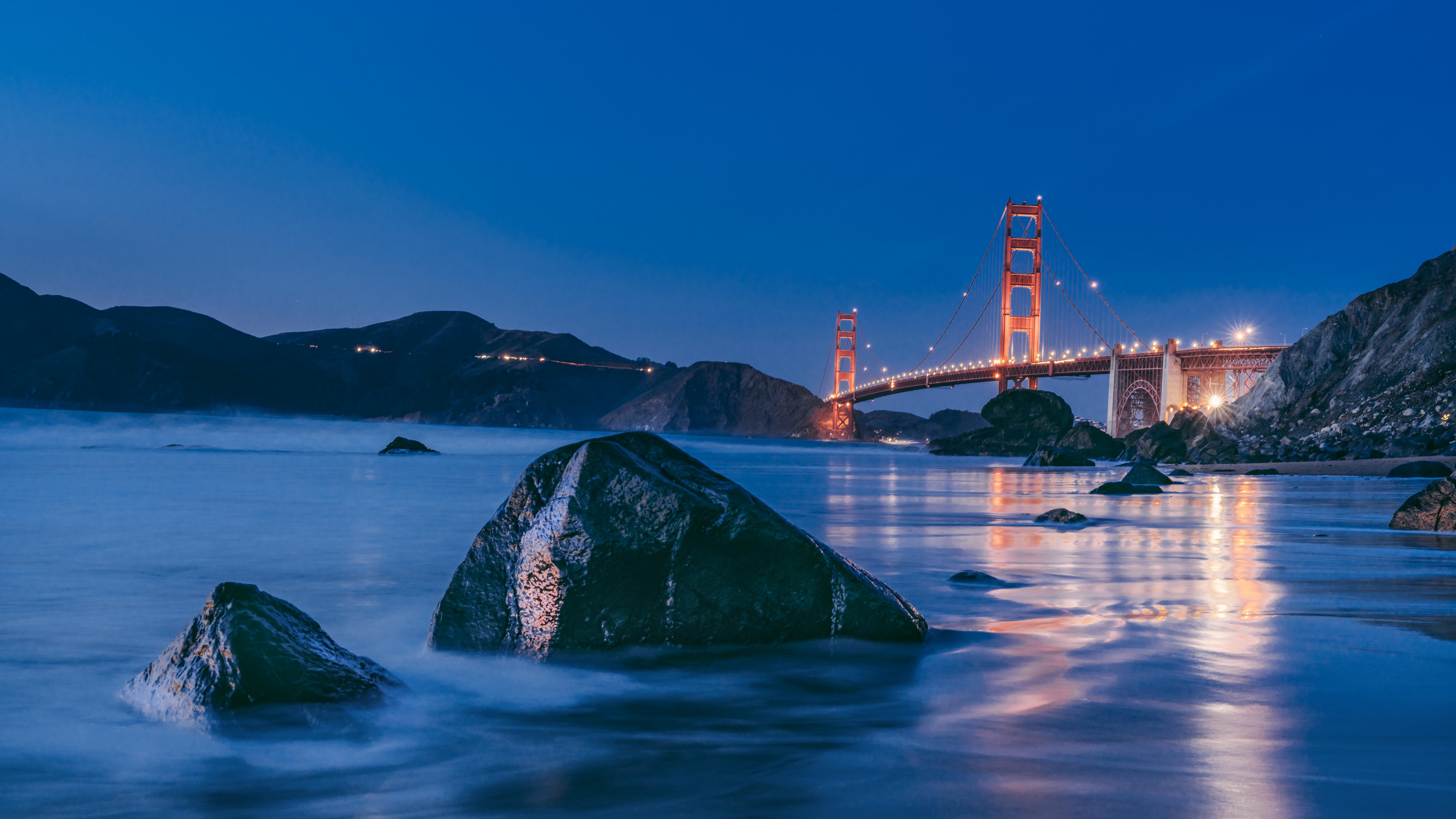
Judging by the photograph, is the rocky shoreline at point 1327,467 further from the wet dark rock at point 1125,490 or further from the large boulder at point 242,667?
the large boulder at point 242,667

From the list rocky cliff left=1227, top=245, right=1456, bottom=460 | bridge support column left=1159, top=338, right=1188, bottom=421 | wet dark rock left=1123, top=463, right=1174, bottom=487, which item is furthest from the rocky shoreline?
bridge support column left=1159, top=338, right=1188, bottom=421

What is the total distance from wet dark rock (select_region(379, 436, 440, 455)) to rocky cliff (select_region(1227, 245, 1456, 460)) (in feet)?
95.8

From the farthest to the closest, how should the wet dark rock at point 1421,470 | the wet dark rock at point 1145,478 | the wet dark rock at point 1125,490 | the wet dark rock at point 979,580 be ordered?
the wet dark rock at point 1421,470 < the wet dark rock at point 1145,478 < the wet dark rock at point 1125,490 < the wet dark rock at point 979,580

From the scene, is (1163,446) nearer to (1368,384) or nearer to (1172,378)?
(1368,384)

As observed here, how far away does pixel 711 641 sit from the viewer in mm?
3875

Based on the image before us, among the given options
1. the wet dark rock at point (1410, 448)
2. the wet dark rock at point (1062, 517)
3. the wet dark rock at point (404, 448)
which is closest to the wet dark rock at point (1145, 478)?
the wet dark rock at point (1062, 517)

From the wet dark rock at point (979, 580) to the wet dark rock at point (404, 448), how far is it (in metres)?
32.9

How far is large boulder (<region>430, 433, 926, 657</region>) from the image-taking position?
3.80 m

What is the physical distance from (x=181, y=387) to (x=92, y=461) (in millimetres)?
93130

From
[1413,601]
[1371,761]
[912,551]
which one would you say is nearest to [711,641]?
[1371,761]

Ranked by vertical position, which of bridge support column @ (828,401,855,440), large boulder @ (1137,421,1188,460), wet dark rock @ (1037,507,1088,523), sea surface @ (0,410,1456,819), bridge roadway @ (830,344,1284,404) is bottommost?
sea surface @ (0,410,1456,819)

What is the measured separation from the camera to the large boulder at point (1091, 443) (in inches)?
1715

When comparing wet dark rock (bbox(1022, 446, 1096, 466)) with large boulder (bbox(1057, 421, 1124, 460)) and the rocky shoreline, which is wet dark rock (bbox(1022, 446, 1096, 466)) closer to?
the rocky shoreline

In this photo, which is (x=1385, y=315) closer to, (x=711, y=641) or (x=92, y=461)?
(x=711, y=641)
